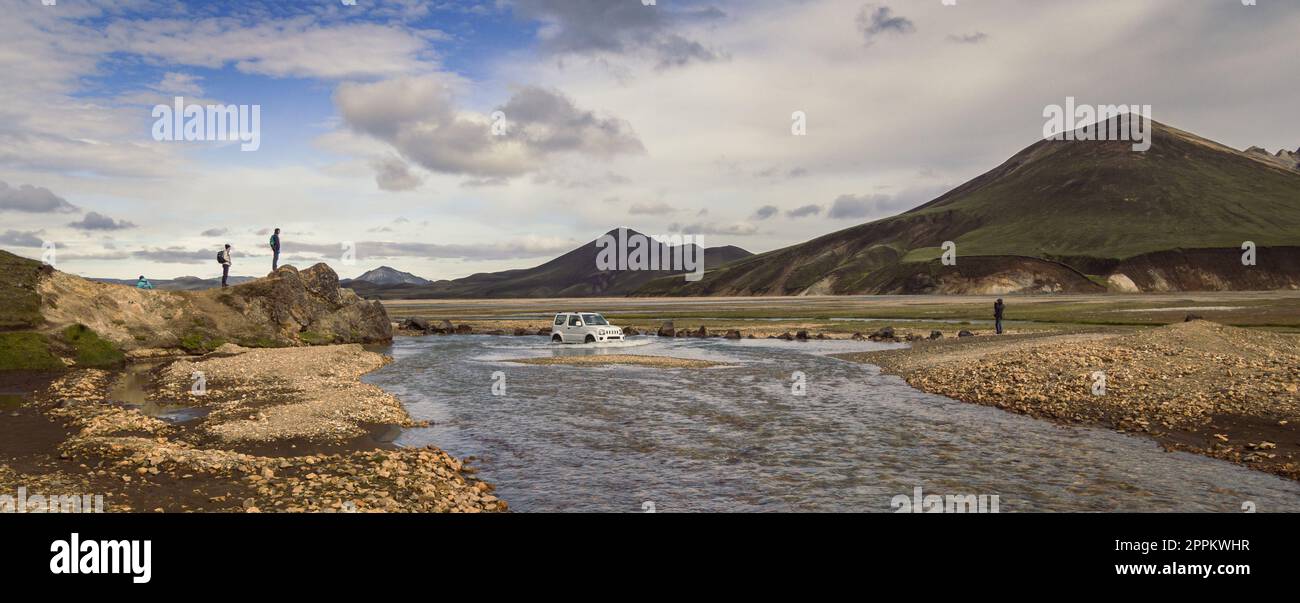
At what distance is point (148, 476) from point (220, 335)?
132 ft

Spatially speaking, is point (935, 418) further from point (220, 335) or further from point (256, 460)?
point (220, 335)

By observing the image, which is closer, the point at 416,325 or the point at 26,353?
the point at 26,353

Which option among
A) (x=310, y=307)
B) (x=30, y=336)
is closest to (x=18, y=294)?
(x=30, y=336)

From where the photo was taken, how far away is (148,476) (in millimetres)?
14664

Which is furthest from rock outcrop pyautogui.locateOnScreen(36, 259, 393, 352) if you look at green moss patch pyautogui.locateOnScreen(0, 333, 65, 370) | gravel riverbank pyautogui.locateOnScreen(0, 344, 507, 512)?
gravel riverbank pyautogui.locateOnScreen(0, 344, 507, 512)

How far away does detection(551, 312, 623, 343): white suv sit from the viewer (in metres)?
54.3

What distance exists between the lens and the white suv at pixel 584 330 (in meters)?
54.3

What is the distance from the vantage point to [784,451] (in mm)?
18859

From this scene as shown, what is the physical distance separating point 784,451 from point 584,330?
1478 inches

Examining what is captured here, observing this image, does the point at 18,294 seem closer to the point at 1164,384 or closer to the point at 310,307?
the point at 310,307

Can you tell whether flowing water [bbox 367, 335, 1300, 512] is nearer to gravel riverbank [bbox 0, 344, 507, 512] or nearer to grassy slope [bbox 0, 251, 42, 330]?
gravel riverbank [bbox 0, 344, 507, 512]

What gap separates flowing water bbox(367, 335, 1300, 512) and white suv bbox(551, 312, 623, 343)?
65.1ft

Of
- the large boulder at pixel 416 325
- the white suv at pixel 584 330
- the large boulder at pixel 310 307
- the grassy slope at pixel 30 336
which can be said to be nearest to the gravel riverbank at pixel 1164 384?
the white suv at pixel 584 330
